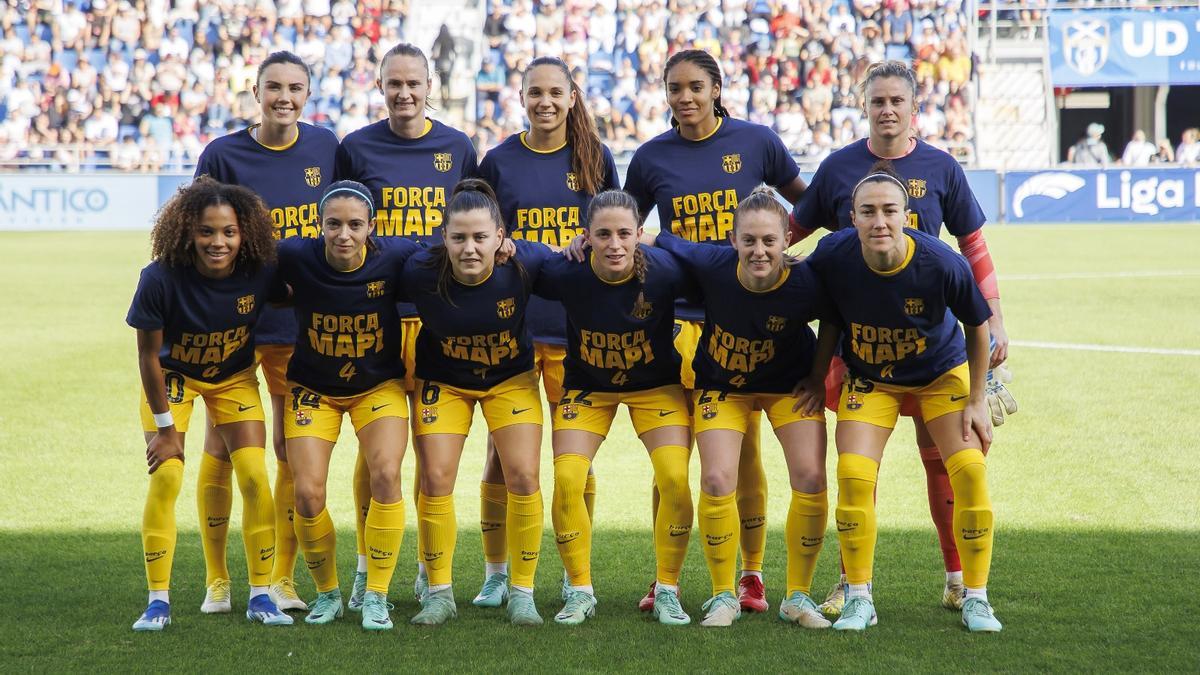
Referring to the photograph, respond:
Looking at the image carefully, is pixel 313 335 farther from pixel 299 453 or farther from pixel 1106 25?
pixel 1106 25

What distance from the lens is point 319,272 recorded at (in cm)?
450

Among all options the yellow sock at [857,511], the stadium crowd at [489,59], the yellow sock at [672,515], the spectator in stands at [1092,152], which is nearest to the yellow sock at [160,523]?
the yellow sock at [672,515]

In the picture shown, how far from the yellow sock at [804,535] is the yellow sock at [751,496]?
0.92 feet

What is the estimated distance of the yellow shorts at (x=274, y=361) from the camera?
4.87m

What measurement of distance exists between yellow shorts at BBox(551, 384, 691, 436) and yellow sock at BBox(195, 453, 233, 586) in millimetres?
1231

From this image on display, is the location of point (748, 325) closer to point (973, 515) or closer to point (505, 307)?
point (505, 307)

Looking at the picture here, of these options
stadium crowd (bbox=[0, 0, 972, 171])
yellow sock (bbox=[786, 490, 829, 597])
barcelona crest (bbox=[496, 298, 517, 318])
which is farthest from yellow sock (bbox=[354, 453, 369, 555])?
stadium crowd (bbox=[0, 0, 972, 171])

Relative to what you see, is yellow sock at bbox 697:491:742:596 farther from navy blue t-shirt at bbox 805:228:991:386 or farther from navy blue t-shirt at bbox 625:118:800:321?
navy blue t-shirt at bbox 625:118:800:321

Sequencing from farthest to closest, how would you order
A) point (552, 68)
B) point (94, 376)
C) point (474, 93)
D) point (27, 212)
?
point (474, 93)
point (27, 212)
point (94, 376)
point (552, 68)

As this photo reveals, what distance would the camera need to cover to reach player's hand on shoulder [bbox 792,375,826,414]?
449cm

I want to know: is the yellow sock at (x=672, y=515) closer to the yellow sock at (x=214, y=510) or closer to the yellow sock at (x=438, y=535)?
the yellow sock at (x=438, y=535)

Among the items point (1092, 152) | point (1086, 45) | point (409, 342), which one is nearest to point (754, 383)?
point (409, 342)

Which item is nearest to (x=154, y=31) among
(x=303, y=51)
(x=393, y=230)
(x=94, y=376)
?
(x=303, y=51)

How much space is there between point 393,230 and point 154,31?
22837mm
